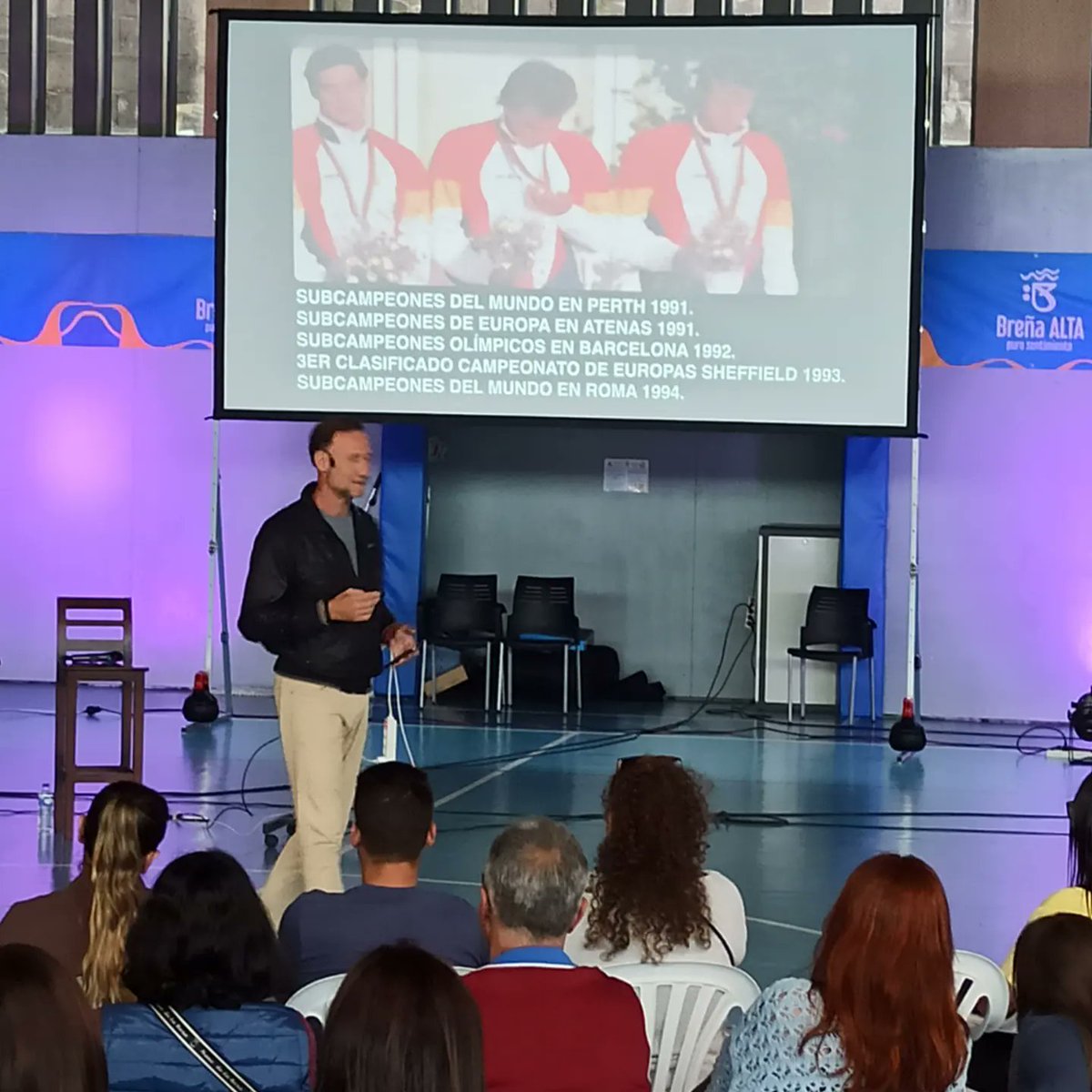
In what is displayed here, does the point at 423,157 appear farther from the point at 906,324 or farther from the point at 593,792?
the point at 593,792

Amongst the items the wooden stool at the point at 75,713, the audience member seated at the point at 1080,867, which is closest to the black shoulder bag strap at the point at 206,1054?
the audience member seated at the point at 1080,867

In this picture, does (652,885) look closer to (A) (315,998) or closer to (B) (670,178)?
(A) (315,998)

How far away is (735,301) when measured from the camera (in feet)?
30.3

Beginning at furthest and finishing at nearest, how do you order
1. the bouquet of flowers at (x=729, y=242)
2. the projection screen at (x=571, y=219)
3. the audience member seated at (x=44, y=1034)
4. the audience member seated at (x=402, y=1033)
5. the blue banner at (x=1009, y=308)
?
1. the blue banner at (x=1009, y=308)
2. the bouquet of flowers at (x=729, y=242)
3. the projection screen at (x=571, y=219)
4. the audience member seated at (x=402, y=1033)
5. the audience member seated at (x=44, y=1034)

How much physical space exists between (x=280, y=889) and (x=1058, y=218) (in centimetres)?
774

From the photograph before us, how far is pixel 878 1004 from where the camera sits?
2332mm

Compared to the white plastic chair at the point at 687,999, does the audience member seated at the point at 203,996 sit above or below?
above

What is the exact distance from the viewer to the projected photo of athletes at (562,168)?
914cm

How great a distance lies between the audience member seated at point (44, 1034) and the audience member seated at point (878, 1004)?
1018 mm

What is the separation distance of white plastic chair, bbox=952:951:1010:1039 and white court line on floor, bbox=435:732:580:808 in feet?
15.9

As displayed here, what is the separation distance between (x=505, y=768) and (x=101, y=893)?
5.52m

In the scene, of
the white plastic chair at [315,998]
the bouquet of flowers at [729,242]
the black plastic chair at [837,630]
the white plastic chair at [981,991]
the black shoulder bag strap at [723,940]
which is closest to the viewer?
the white plastic chair at [315,998]

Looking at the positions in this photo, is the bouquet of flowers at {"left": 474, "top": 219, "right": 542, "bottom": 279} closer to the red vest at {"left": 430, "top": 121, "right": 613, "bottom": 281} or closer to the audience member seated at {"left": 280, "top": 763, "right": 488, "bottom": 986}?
the red vest at {"left": 430, "top": 121, "right": 613, "bottom": 281}

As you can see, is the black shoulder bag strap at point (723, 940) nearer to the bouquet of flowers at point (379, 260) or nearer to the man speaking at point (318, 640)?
the man speaking at point (318, 640)
